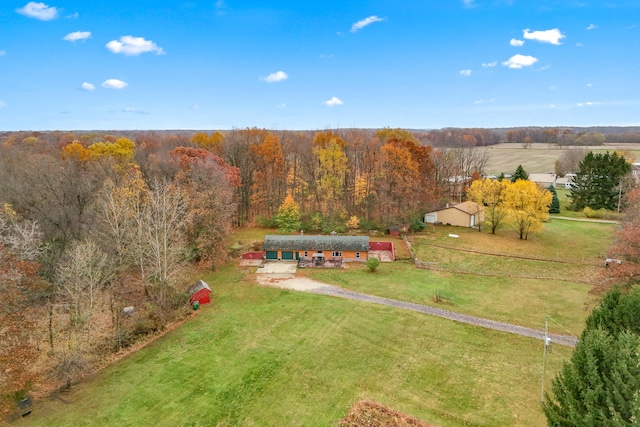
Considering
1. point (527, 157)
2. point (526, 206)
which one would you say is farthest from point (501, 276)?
point (527, 157)

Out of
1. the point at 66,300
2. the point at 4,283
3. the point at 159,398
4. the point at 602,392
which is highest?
the point at 4,283

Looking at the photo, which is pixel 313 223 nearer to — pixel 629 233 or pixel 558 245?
pixel 558 245

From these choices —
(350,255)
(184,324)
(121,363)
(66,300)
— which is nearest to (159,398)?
(121,363)

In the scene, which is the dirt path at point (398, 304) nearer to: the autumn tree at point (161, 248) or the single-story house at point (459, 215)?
the autumn tree at point (161, 248)

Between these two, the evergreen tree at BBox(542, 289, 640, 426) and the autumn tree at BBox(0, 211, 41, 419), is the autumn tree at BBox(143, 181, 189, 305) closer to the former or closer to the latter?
the autumn tree at BBox(0, 211, 41, 419)

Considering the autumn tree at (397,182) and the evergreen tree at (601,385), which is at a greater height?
the autumn tree at (397,182)

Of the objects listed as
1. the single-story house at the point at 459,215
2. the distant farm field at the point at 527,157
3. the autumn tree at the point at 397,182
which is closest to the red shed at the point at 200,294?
the autumn tree at the point at 397,182
